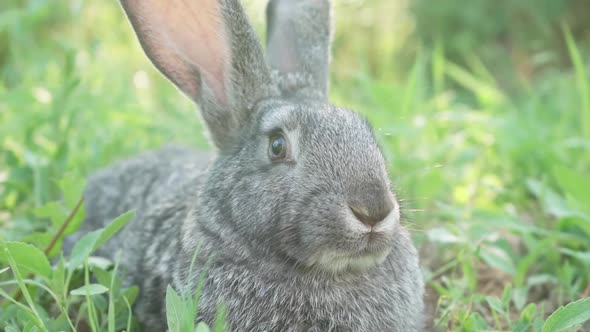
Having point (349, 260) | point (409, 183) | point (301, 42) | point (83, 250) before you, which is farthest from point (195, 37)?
point (409, 183)

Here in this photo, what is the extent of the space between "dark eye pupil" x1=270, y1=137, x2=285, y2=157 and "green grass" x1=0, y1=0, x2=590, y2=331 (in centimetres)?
64

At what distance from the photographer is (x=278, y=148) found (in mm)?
3154

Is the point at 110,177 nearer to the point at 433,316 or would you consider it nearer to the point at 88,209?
the point at 88,209

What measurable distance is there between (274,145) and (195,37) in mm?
750

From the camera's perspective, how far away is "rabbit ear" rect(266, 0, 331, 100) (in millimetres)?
3920

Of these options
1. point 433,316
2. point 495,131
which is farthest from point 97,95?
point 433,316

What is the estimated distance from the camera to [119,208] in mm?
4305

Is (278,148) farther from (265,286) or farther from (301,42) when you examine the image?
(301,42)

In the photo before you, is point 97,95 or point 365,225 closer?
point 365,225

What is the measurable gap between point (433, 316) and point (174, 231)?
1.26 m

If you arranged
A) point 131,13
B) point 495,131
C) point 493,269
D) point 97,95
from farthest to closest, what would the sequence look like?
point 97,95
point 495,131
point 493,269
point 131,13

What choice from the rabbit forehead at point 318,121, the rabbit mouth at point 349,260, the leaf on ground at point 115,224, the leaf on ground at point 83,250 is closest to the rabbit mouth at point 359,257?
the rabbit mouth at point 349,260

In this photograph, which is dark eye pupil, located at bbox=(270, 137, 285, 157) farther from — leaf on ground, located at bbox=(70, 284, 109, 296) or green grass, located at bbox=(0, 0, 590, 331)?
leaf on ground, located at bbox=(70, 284, 109, 296)

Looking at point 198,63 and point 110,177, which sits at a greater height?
point 198,63
